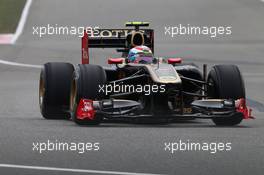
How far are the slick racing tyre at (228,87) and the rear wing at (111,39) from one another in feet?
7.96

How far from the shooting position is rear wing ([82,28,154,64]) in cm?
1756

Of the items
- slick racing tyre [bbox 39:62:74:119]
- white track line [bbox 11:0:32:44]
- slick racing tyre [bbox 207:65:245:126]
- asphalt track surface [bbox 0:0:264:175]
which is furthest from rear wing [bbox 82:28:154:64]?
white track line [bbox 11:0:32:44]

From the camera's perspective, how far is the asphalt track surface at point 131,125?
36.1ft

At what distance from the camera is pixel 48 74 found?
1578cm

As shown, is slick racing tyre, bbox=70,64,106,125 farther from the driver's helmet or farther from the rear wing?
the rear wing

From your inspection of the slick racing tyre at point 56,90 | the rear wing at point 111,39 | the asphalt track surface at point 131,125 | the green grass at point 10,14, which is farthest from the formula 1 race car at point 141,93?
the green grass at point 10,14

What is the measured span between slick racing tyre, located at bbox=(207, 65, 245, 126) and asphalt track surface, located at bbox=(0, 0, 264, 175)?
9.4 inches

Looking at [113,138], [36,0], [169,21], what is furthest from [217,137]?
[36,0]

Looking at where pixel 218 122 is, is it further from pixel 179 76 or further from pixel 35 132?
pixel 35 132

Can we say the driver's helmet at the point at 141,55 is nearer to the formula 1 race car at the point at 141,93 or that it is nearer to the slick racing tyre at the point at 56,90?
the formula 1 race car at the point at 141,93

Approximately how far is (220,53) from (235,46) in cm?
196

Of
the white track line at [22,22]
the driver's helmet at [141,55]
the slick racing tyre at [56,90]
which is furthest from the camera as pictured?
the white track line at [22,22]

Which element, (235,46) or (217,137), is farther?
(235,46)

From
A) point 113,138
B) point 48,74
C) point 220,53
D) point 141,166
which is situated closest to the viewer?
point 141,166
